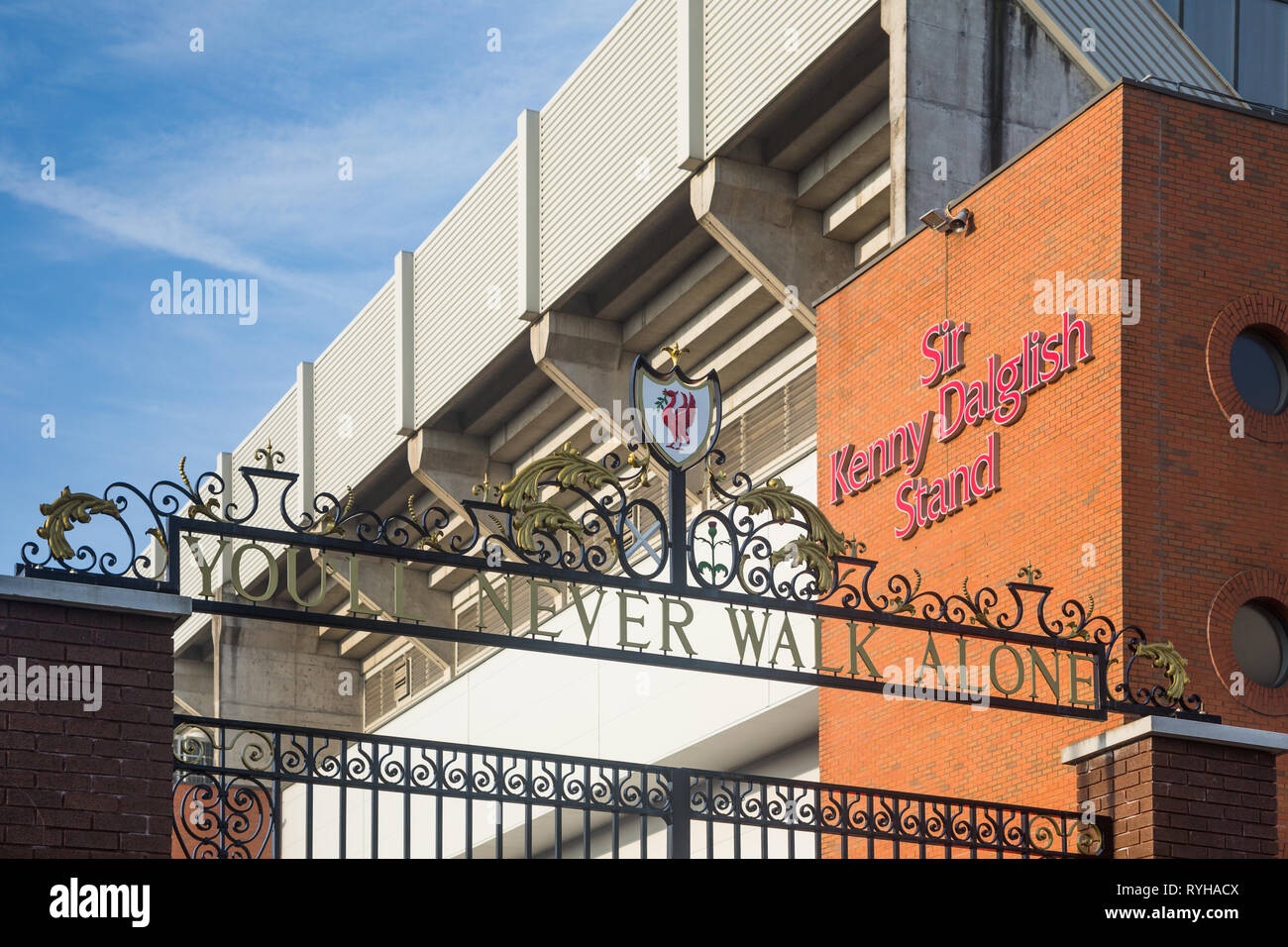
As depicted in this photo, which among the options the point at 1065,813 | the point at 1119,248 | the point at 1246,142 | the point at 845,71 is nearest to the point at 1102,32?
the point at 845,71

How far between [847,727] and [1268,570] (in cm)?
495

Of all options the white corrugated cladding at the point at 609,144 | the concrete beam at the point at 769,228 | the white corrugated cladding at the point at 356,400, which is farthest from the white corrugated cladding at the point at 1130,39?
the white corrugated cladding at the point at 356,400

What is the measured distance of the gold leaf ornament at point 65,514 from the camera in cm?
946

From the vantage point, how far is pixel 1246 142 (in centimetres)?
1708

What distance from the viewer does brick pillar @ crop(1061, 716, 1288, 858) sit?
443 inches

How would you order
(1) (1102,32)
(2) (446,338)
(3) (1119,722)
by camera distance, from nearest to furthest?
(3) (1119,722)
(1) (1102,32)
(2) (446,338)

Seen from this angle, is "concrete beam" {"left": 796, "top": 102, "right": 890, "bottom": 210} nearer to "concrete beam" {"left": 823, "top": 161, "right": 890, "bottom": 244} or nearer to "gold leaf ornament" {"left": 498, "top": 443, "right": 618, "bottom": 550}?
"concrete beam" {"left": 823, "top": 161, "right": 890, "bottom": 244}

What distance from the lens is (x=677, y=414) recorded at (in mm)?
12102

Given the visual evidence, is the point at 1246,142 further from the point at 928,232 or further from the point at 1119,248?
the point at 928,232

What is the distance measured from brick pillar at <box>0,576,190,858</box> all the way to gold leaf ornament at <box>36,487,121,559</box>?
384 mm

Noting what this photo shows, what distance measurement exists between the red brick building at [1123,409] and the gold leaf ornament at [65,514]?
880 centimetres

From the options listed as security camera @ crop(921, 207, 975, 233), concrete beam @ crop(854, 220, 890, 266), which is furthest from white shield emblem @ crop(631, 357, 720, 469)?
concrete beam @ crop(854, 220, 890, 266)

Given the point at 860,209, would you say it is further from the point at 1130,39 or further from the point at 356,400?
the point at 356,400

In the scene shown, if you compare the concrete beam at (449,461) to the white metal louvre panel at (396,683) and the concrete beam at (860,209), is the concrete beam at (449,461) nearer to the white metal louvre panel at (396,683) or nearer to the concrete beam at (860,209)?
the white metal louvre panel at (396,683)
